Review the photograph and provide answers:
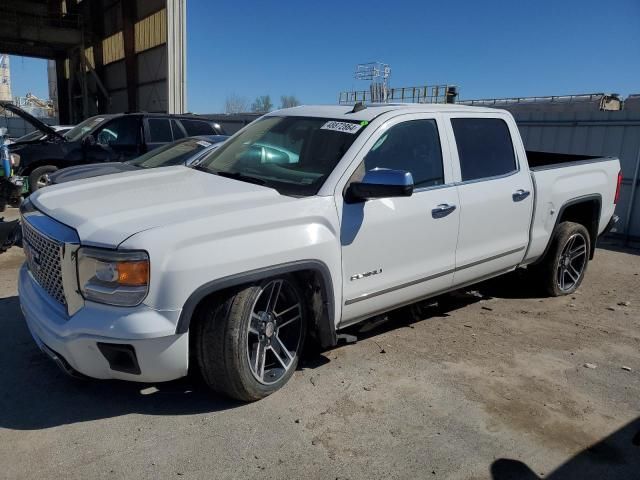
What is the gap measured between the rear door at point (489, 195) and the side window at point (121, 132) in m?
7.67

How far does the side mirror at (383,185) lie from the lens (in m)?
3.36

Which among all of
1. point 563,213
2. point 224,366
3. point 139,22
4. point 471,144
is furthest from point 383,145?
point 139,22

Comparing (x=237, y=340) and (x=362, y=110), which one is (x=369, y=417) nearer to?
(x=237, y=340)

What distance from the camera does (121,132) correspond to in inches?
415


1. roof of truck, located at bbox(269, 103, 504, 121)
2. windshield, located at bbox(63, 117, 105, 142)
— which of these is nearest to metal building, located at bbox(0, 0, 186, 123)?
windshield, located at bbox(63, 117, 105, 142)

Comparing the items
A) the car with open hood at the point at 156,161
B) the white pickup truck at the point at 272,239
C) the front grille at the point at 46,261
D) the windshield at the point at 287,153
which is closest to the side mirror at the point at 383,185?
the white pickup truck at the point at 272,239

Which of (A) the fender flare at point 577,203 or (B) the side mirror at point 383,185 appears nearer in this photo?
(B) the side mirror at point 383,185

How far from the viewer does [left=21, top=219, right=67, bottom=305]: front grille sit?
9.87ft

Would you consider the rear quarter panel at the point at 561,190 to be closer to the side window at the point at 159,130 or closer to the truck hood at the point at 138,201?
the truck hood at the point at 138,201

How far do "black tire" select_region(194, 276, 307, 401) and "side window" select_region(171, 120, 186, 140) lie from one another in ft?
27.0

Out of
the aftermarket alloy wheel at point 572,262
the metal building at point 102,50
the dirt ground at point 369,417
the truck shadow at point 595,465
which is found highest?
the metal building at point 102,50

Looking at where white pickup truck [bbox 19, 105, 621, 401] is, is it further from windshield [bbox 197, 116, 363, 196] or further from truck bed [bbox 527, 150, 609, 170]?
truck bed [bbox 527, 150, 609, 170]

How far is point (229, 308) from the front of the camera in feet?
9.94

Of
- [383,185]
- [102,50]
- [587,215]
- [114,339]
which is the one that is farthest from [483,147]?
[102,50]
